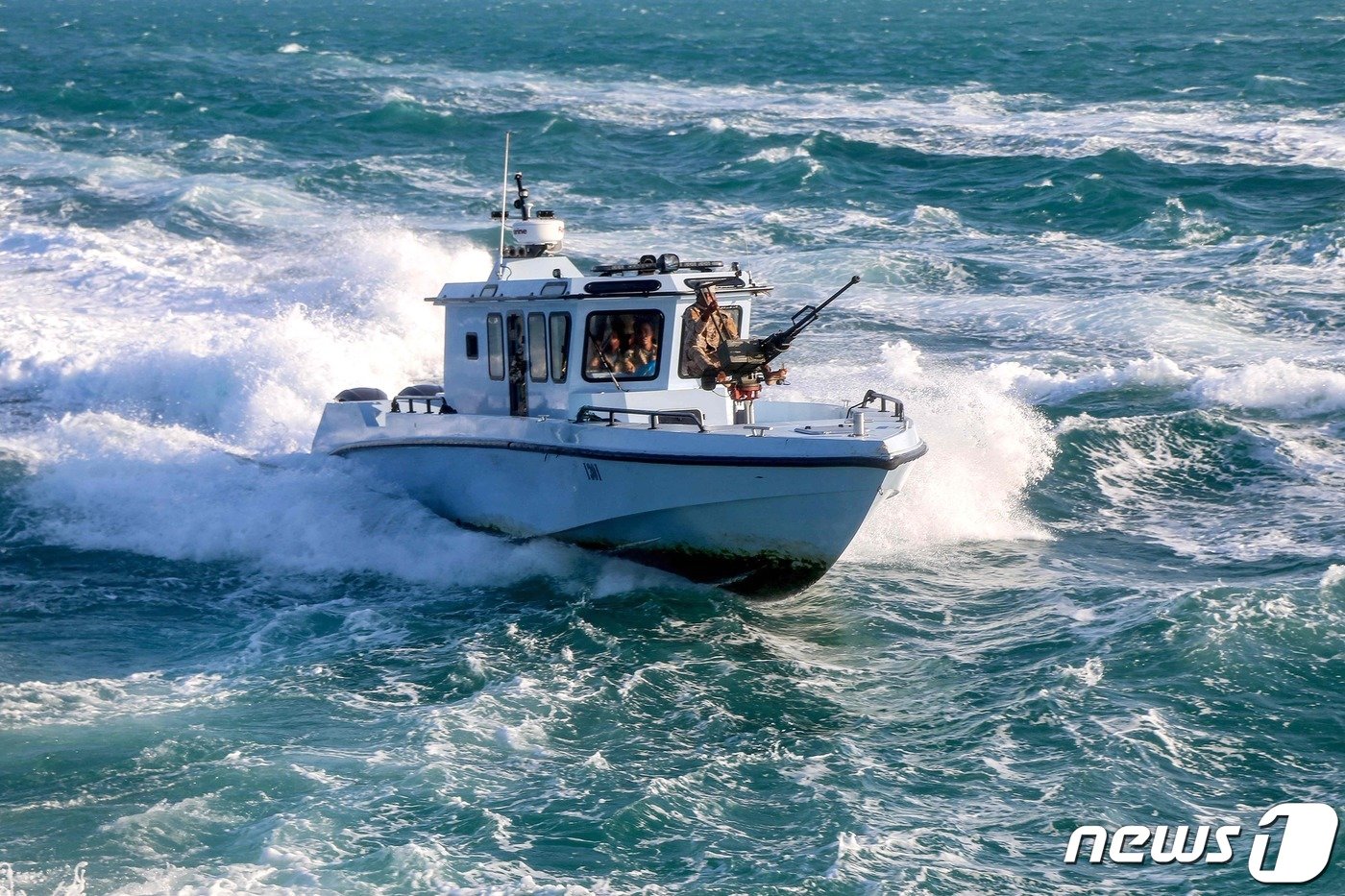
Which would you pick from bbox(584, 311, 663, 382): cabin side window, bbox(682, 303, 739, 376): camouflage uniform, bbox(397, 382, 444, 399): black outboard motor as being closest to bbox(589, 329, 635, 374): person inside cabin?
bbox(584, 311, 663, 382): cabin side window

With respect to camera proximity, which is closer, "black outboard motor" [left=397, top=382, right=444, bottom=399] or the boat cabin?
the boat cabin

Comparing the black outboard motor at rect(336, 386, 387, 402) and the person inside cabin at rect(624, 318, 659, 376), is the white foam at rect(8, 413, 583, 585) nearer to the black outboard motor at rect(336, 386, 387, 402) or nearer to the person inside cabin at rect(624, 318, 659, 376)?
the black outboard motor at rect(336, 386, 387, 402)

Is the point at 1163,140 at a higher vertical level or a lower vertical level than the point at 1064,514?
higher

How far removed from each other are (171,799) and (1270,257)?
71.1 ft

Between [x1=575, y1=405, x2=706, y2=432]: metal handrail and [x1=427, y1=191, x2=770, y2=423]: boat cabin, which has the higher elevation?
[x1=427, y1=191, x2=770, y2=423]: boat cabin

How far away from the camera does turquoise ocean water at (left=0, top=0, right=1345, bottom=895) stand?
30.9 feet

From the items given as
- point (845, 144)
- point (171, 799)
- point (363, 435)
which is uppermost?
point (845, 144)

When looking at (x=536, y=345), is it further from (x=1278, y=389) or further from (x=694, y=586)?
(x=1278, y=389)

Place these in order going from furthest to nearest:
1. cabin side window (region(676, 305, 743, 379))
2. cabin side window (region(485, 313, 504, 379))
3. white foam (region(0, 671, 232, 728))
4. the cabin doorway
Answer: cabin side window (region(485, 313, 504, 379)), the cabin doorway, cabin side window (region(676, 305, 743, 379)), white foam (region(0, 671, 232, 728))

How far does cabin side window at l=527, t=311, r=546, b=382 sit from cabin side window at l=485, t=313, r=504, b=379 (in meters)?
0.32

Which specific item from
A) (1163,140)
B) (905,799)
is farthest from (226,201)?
(905,799)

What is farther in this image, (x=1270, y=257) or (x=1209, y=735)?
(x=1270, y=257)

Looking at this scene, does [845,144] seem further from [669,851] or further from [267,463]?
[669,851]

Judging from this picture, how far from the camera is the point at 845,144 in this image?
1470 inches
